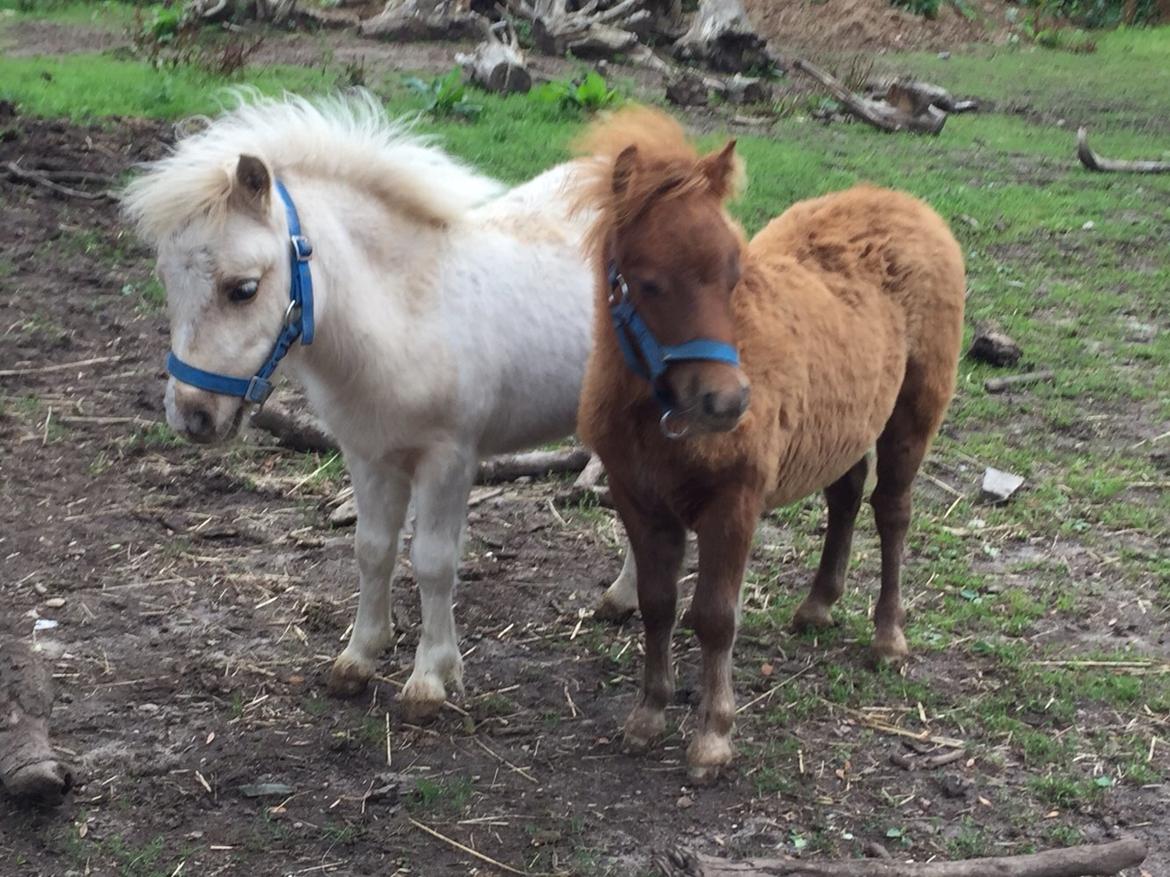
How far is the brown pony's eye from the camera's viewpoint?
135 inches

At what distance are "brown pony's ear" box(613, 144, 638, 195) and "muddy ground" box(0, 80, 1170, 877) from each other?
5.75 ft

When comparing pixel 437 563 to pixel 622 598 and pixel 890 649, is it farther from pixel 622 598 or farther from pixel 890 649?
pixel 890 649

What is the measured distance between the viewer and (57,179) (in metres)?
9.34

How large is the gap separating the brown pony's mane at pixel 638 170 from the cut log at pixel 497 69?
31.3 ft

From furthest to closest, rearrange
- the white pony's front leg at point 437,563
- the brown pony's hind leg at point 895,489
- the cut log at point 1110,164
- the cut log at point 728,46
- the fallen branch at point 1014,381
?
the cut log at point 728,46, the cut log at point 1110,164, the fallen branch at point 1014,381, the brown pony's hind leg at point 895,489, the white pony's front leg at point 437,563

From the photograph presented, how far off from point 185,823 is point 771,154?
884cm

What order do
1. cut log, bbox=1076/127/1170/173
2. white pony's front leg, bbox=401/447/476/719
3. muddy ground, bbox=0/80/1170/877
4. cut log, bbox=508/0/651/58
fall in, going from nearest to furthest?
muddy ground, bbox=0/80/1170/877, white pony's front leg, bbox=401/447/476/719, cut log, bbox=1076/127/1170/173, cut log, bbox=508/0/651/58

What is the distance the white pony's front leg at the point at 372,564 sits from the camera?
13.3 feet

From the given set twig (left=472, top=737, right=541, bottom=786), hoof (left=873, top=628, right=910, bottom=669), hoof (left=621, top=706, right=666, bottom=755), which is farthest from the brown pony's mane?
hoof (left=873, top=628, right=910, bottom=669)

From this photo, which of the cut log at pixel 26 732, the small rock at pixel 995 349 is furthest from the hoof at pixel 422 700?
the small rock at pixel 995 349

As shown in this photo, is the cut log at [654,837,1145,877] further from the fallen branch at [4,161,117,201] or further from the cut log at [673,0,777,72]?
the cut log at [673,0,777,72]

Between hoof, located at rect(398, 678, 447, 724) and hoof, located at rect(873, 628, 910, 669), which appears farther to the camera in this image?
hoof, located at rect(873, 628, 910, 669)

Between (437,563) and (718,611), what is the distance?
0.94m

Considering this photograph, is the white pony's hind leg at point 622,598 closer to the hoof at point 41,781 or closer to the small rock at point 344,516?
the small rock at point 344,516
